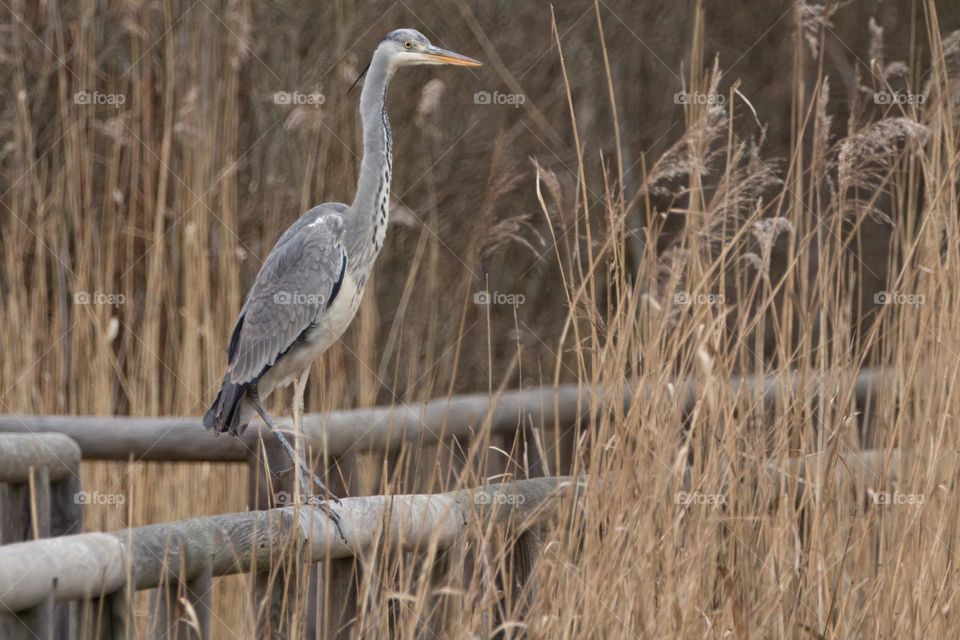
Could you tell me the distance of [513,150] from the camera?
17.9 ft

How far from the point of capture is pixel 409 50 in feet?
10.6

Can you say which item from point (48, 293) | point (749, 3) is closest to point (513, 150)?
point (749, 3)

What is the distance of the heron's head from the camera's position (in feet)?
10.6

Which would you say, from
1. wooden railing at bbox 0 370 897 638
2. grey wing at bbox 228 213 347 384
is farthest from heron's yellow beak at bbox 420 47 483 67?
wooden railing at bbox 0 370 897 638

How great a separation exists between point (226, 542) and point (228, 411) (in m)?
1.04

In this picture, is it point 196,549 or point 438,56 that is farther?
point 438,56

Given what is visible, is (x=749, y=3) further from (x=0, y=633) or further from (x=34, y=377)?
(x=0, y=633)

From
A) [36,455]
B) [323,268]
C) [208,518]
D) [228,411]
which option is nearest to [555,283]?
[323,268]

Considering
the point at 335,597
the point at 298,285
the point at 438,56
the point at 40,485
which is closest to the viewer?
the point at 335,597

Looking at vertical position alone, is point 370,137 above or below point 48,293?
above

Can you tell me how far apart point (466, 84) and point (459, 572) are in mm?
3661

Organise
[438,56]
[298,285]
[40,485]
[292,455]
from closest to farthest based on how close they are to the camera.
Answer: [40,485], [292,455], [438,56], [298,285]

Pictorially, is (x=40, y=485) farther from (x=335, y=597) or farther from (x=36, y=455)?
(x=335, y=597)

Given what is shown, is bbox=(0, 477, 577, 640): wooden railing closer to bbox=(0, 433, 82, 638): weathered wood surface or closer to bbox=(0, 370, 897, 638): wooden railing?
bbox=(0, 370, 897, 638): wooden railing
